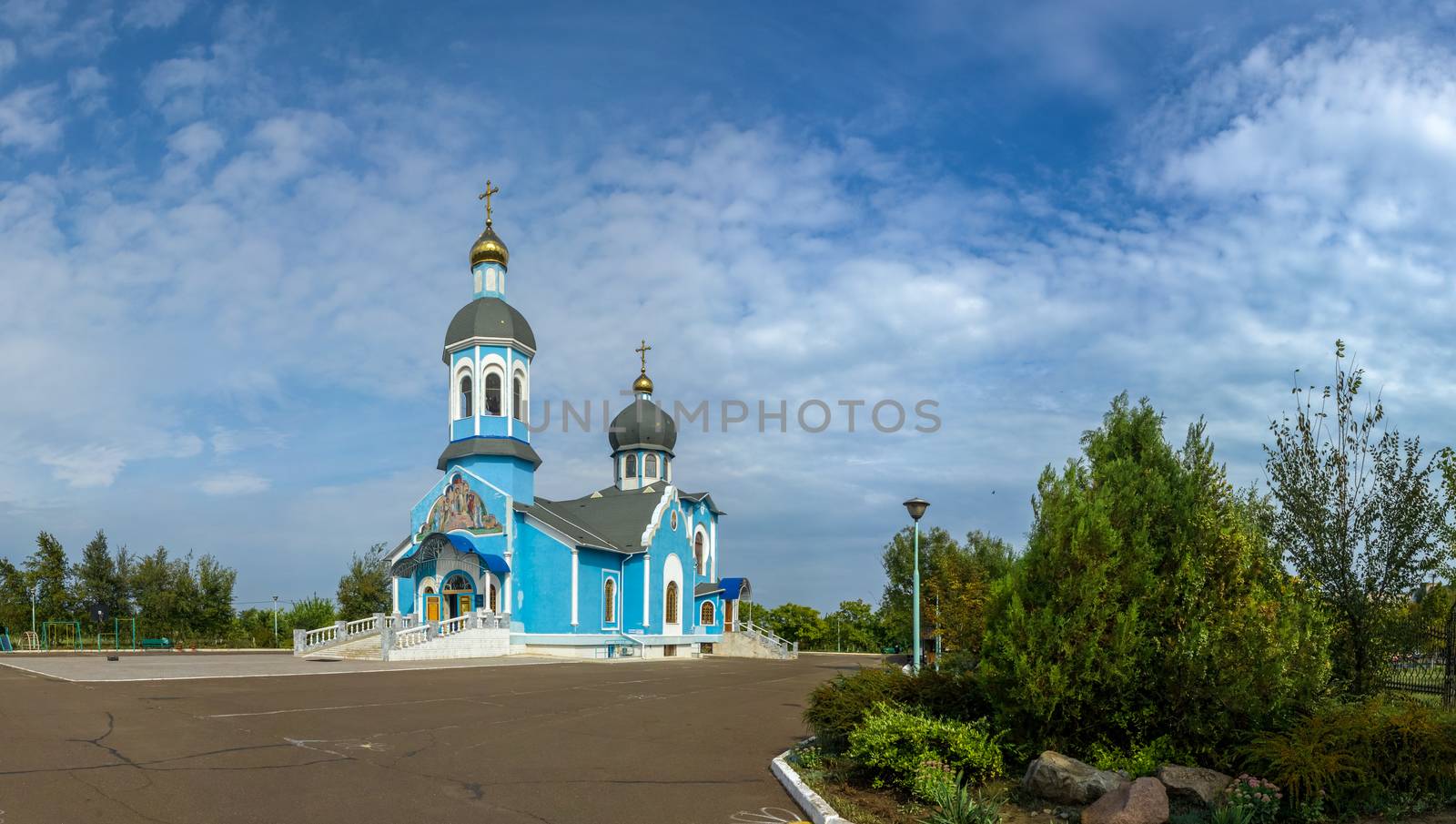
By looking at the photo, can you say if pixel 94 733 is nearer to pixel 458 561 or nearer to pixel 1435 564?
pixel 1435 564

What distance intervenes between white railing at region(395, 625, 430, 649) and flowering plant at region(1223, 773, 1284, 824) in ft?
88.5

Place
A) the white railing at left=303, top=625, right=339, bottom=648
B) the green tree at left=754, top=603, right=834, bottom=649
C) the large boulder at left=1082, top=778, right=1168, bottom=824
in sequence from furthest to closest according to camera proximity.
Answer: the green tree at left=754, top=603, right=834, bottom=649 → the white railing at left=303, top=625, right=339, bottom=648 → the large boulder at left=1082, top=778, right=1168, bottom=824

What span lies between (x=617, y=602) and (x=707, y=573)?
9607 mm

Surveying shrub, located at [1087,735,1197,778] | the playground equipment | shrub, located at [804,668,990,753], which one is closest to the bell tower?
the playground equipment

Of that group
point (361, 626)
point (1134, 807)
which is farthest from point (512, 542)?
point (1134, 807)

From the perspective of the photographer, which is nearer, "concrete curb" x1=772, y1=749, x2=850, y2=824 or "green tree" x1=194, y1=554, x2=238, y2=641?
"concrete curb" x1=772, y1=749, x2=850, y2=824

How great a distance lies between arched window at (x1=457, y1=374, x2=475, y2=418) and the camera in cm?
3683

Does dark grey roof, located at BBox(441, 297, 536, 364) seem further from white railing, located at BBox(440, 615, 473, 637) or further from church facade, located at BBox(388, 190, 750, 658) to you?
white railing, located at BBox(440, 615, 473, 637)

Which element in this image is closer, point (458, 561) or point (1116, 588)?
point (1116, 588)

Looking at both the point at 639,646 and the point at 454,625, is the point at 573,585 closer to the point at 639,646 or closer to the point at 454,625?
the point at 639,646

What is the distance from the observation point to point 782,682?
23312mm

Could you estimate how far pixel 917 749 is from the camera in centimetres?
812

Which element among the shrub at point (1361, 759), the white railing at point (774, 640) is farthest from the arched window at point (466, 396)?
the shrub at point (1361, 759)

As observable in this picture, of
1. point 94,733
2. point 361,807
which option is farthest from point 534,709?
point 361,807
